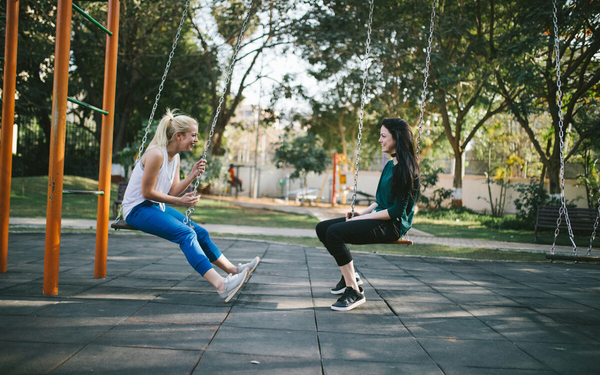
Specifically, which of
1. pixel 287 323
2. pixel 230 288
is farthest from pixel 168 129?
pixel 287 323

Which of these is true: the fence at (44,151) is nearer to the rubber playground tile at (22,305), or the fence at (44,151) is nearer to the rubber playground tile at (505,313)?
the rubber playground tile at (22,305)

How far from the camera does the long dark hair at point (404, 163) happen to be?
340cm

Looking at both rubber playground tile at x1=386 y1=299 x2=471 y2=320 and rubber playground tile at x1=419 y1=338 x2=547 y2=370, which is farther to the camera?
rubber playground tile at x1=386 y1=299 x2=471 y2=320

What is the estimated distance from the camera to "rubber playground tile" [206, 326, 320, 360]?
8.07ft

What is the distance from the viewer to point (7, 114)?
417cm

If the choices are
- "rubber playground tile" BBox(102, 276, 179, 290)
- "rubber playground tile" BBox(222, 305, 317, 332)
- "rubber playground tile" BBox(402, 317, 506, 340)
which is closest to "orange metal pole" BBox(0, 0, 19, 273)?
"rubber playground tile" BBox(102, 276, 179, 290)

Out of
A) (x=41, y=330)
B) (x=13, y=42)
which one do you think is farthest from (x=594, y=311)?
(x=13, y=42)

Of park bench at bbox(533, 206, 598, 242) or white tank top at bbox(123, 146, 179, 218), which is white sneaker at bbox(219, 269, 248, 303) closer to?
white tank top at bbox(123, 146, 179, 218)

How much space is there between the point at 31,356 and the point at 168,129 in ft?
6.39

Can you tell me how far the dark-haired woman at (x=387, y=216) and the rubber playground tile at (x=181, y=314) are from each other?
94 centimetres

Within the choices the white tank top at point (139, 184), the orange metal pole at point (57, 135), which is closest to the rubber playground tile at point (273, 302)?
the white tank top at point (139, 184)

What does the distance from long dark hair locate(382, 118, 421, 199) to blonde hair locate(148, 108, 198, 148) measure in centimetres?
169

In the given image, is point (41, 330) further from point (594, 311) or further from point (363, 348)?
point (594, 311)

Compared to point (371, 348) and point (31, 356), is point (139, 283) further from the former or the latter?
point (371, 348)
